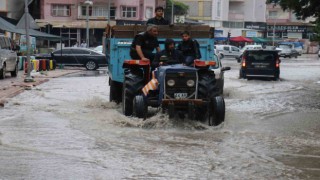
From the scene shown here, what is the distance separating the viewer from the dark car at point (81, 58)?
38.5 meters

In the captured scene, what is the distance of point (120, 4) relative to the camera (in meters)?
68.5

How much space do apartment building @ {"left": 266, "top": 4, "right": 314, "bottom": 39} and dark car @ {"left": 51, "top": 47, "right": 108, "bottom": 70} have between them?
65342 millimetres

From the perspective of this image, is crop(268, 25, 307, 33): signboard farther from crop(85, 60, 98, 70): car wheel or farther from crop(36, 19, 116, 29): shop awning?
crop(85, 60, 98, 70): car wheel

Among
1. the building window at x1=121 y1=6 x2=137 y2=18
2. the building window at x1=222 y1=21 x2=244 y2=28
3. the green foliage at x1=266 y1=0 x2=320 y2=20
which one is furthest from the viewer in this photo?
the building window at x1=222 y1=21 x2=244 y2=28

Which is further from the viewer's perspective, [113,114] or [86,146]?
[113,114]

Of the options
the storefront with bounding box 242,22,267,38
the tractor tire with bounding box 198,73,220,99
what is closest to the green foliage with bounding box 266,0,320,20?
the tractor tire with bounding box 198,73,220,99

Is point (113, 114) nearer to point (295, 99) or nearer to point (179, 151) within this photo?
point (179, 151)

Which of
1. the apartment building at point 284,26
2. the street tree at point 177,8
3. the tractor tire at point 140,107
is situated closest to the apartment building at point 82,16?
the street tree at point 177,8

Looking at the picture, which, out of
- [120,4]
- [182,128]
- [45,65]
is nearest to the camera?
[182,128]

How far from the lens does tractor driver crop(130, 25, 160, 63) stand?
42.1 feet

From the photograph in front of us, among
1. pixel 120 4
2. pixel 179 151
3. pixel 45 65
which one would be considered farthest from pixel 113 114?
pixel 120 4

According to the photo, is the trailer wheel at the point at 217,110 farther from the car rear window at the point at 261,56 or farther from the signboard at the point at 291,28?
the signboard at the point at 291,28

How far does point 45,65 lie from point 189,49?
23.8m

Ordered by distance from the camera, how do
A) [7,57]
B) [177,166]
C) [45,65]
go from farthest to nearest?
[45,65] → [7,57] → [177,166]
